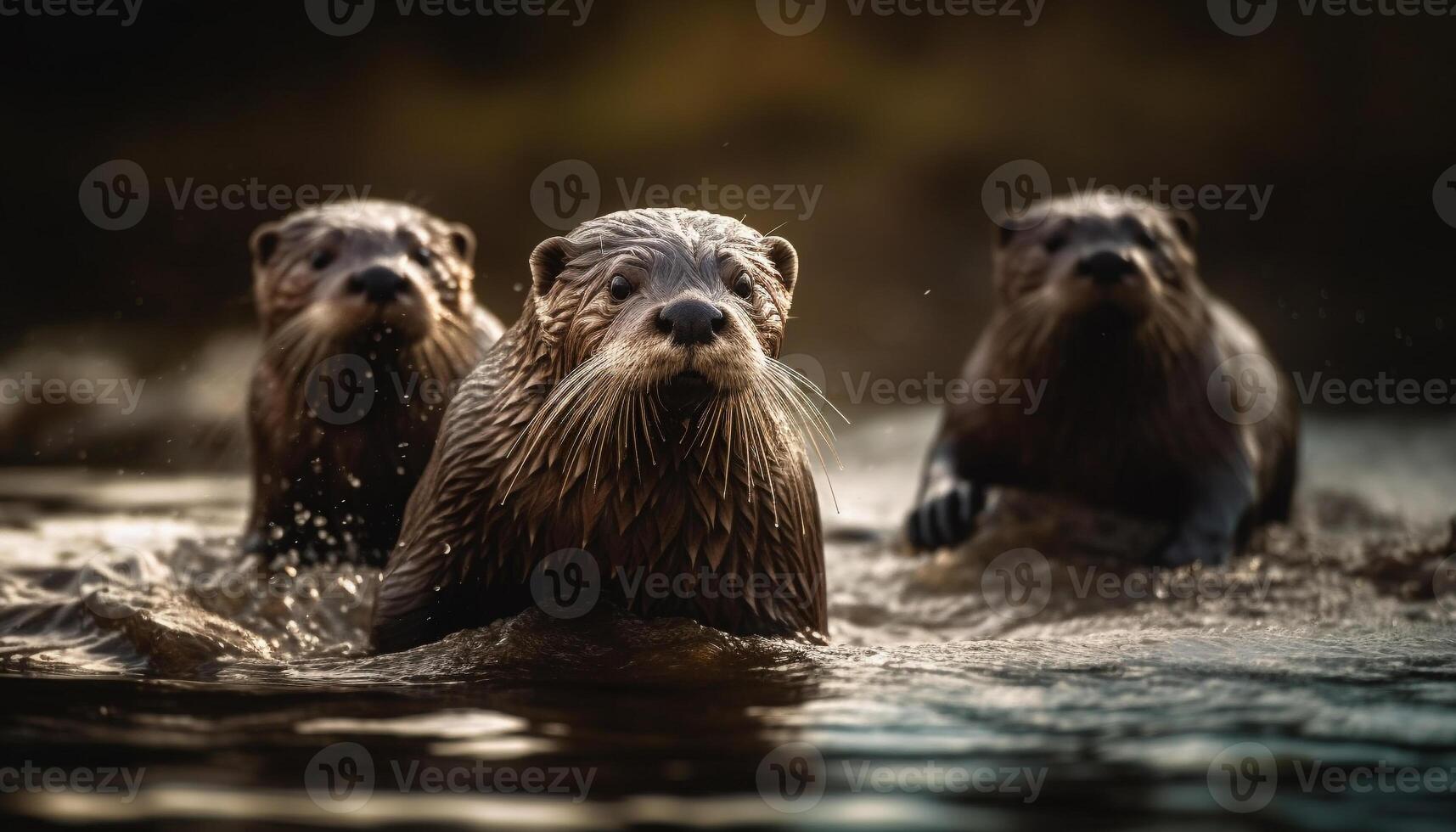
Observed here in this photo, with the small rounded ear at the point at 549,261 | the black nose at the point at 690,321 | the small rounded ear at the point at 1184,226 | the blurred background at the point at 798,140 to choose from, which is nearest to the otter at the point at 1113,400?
the small rounded ear at the point at 1184,226

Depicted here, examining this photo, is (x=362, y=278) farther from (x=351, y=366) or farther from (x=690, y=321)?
(x=690, y=321)

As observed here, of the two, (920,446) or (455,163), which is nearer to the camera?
(920,446)

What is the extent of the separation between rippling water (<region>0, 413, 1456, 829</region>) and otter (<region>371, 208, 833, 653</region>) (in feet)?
0.35

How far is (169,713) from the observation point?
2.68 m

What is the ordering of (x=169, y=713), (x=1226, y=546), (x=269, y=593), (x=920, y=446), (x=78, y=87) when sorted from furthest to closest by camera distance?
(x=78, y=87) < (x=920, y=446) < (x=1226, y=546) < (x=269, y=593) < (x=169, y=713)

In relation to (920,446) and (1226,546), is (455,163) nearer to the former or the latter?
(920,446)

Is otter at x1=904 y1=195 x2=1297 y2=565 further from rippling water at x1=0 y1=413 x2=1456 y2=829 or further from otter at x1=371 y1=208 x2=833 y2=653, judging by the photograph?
otter at x1=371 y1=208 x2=833 y2=653

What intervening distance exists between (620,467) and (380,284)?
113 cm

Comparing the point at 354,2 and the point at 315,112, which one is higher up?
the point at 354,2

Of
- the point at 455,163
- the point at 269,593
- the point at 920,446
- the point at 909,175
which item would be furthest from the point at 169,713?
the point at 909,175

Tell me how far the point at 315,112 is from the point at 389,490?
19.4 feet

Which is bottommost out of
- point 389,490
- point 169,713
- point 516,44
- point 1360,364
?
point 169,713

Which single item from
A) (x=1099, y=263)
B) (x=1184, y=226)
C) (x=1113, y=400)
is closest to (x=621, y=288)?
(x=1099, y=263)

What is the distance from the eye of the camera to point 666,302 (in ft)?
9.86
